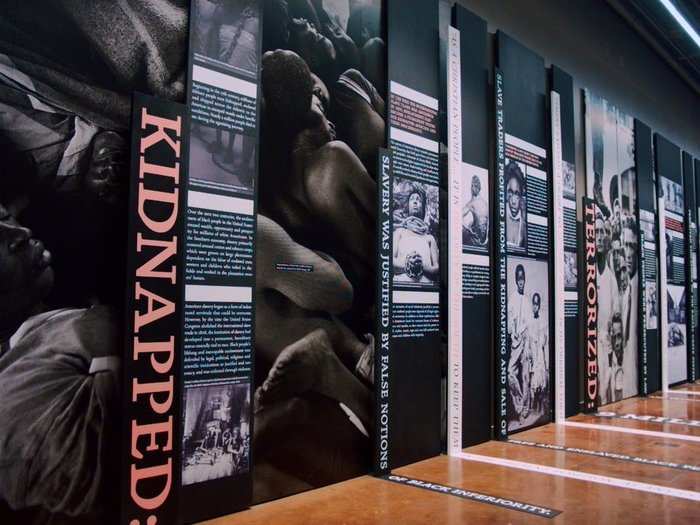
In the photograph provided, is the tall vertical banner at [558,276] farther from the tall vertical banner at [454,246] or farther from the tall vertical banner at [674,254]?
the tall vertical banner at [674,254]

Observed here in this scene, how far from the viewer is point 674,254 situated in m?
9.59

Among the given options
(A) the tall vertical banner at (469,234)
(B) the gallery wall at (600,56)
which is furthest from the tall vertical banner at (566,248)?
(A) the tall vertical banner at (469,234)

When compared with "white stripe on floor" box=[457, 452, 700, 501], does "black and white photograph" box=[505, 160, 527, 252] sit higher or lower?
higher

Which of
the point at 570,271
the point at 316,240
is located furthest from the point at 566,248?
the point at 316,240

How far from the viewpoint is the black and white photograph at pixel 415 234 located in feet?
14.6

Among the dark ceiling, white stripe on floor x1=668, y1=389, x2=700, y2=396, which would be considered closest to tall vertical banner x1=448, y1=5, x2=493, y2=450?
the dark ceiling

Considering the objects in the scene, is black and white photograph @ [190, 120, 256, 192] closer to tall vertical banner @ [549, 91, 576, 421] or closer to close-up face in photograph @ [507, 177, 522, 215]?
close-up face in photograph @ [507, 177, 522, 215]

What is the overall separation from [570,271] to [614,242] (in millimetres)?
1464

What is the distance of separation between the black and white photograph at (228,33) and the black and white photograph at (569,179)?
13.9 feet

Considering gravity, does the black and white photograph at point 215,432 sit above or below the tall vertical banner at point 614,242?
below

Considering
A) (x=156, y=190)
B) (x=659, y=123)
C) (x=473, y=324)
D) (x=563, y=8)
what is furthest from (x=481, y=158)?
(x=659, y=123)

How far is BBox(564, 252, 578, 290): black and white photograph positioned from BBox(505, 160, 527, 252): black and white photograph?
2.95 feet

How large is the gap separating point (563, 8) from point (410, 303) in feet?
14.7

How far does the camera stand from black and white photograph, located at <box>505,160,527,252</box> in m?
5.77
